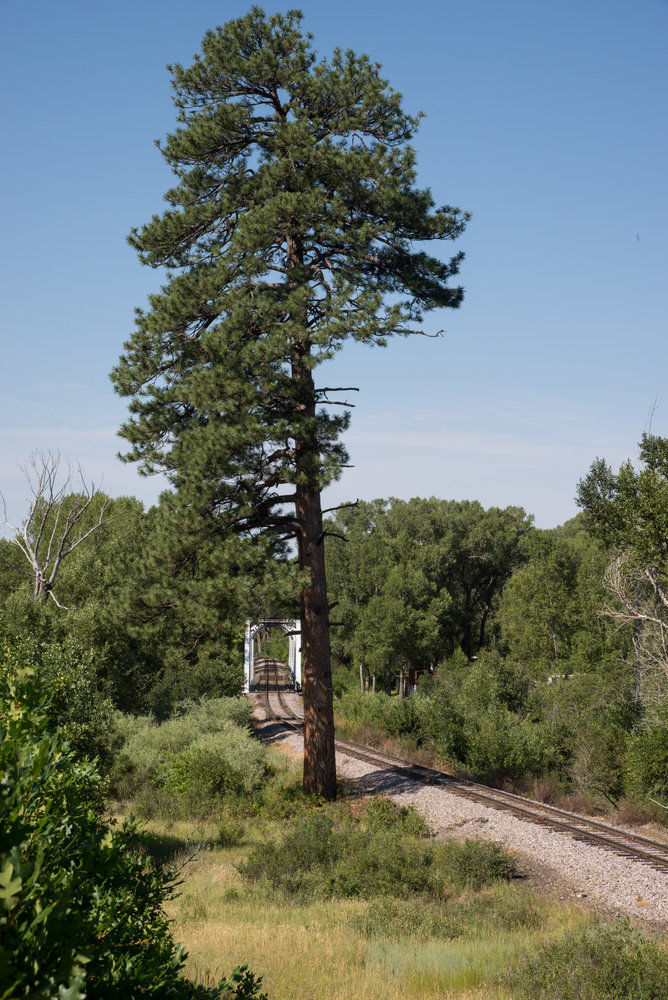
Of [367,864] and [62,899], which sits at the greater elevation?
[62,899]

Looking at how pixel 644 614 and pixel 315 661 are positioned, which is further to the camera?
pixel 644 614

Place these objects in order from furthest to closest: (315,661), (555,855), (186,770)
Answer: (186,770) < (315,661) < (555,855)

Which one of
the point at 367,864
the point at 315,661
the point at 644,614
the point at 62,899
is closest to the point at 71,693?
the point at 315,661

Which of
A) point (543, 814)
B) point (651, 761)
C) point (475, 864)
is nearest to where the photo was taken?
point (475, 864)

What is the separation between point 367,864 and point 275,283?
1200 cm

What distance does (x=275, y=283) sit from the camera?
57.0ft

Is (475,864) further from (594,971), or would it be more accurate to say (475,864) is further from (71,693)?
(71,693)

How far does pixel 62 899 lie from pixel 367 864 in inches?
399

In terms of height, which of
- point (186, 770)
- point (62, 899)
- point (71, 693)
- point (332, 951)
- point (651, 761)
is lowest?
point (186, 770)

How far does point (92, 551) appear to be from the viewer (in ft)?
113

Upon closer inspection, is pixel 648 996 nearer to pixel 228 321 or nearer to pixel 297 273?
pixel 228 321

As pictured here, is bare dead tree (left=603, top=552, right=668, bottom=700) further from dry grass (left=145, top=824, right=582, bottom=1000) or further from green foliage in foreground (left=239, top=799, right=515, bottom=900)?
dry grass (left=145, top=824, right=582, bottom=1000)

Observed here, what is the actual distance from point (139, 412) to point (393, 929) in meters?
11.5

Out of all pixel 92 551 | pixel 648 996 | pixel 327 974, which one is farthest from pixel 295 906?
pixel 92 551
